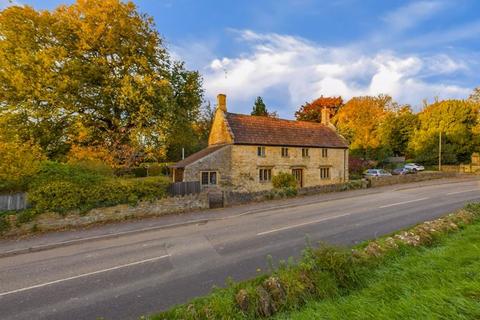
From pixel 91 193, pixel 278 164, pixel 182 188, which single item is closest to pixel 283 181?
pixel 278 164

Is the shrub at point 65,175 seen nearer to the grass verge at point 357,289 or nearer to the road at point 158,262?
the road at point 158,262

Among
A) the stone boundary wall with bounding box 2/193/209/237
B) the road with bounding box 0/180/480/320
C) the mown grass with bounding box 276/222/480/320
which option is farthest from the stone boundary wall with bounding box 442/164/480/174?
the mown grass with bounding box 276/222/480/320

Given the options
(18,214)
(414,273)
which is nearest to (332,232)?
(414,273)

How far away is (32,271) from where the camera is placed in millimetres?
7695

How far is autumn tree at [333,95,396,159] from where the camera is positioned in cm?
4709

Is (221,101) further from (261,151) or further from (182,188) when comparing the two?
(182,188)

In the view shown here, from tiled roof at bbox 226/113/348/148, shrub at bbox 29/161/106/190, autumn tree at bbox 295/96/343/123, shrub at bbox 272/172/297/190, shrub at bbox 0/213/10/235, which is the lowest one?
shrub at bbox 0/213/10/235

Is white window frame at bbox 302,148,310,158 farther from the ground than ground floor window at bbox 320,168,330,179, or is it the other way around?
white window frame at bbox 302,148,310,158

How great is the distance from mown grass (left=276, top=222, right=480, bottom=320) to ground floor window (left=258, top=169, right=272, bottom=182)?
19267 mm

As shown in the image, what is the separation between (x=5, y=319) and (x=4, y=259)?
17.8 ft

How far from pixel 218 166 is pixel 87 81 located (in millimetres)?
13494

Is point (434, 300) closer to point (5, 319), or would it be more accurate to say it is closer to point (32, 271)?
point (5, 319)

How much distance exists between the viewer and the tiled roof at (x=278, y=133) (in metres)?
25.1

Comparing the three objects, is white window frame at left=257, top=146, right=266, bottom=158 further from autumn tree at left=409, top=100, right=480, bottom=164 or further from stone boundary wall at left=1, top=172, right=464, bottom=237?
autumn tree at left=409, top=100, right=480, bottom=164
